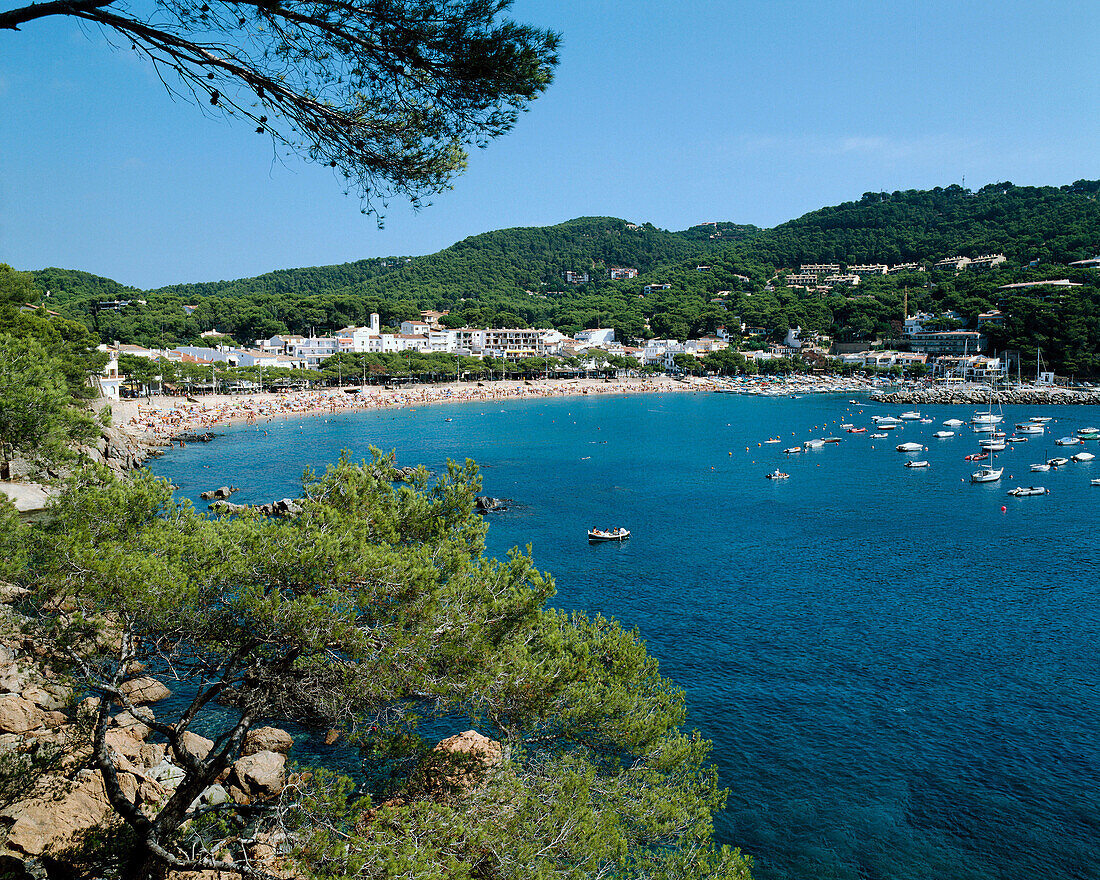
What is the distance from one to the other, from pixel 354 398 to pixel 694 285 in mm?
92399

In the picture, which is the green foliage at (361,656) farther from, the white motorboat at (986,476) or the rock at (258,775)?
the white motorboat at (986,476)

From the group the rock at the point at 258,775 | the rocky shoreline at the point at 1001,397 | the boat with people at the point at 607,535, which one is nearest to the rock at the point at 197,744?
the rock at the point at 258,775

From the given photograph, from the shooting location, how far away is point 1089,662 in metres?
16.5

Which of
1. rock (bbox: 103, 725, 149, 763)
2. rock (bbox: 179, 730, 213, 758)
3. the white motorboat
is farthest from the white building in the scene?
rock (bbox: 103, 725, 149, 763)

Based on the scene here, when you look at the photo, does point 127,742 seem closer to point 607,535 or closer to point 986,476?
point 607,535

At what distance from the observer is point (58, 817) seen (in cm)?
855

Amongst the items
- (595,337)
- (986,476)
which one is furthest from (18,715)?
(595,337)

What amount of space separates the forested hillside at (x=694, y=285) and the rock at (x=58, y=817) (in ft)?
293

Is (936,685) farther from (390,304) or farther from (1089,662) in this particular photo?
(390,304)

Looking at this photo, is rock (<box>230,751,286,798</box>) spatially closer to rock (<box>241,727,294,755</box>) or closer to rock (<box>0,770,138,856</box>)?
rock (<box>241,727,294,755</box>)

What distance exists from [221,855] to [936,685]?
14.4 meters

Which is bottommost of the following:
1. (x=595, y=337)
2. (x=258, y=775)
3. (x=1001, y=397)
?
(x=258, y=775)

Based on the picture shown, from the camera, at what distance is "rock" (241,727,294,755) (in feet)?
41.1

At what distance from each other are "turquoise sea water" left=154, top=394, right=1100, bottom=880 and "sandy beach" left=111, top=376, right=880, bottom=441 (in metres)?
12.7
